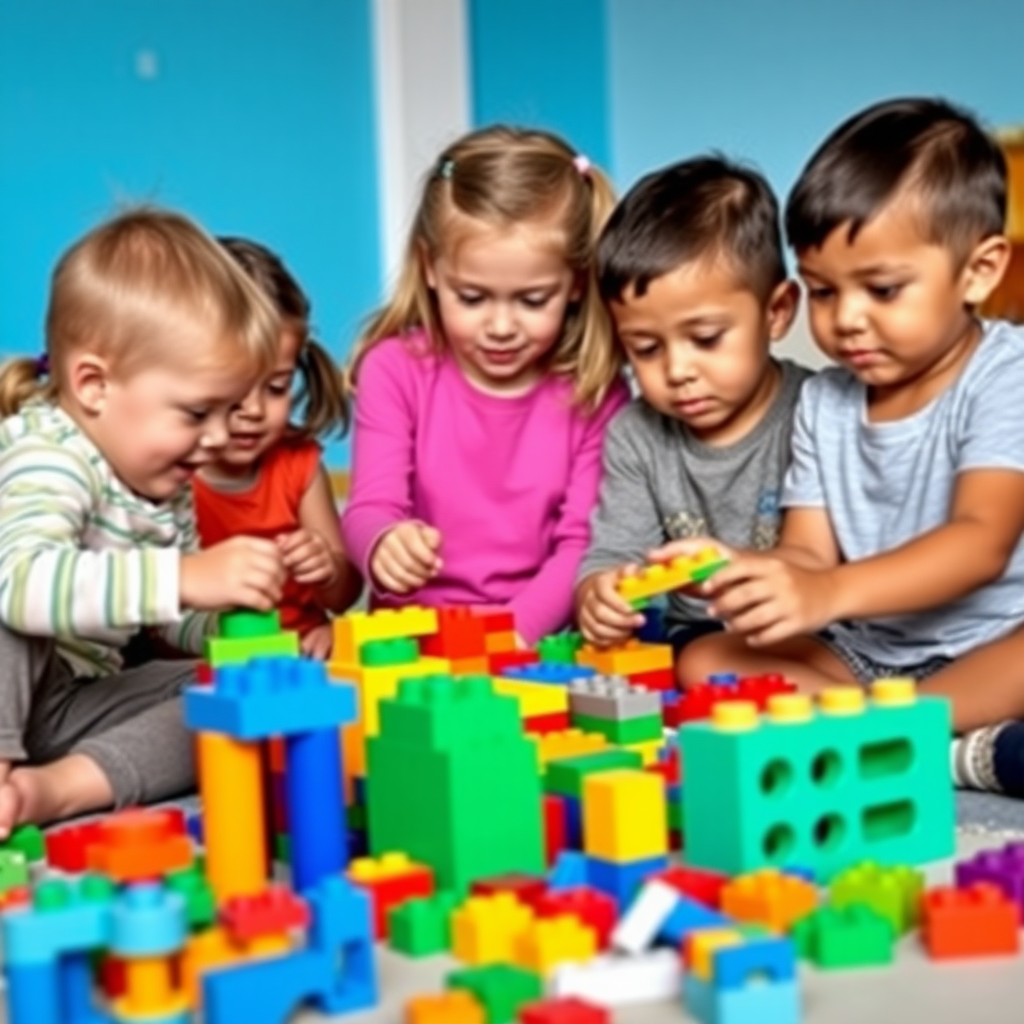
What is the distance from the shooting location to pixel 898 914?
0.87m

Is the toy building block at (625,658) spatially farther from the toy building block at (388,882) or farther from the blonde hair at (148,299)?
the toy building block at (388,882)

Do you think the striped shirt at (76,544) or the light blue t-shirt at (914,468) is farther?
the light blue t-shirt at (914,468)

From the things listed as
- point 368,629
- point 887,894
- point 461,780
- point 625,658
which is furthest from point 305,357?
point 887,894

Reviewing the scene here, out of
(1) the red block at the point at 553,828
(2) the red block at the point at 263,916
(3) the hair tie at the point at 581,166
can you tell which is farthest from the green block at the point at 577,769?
(3) the hair tie at the point at 581,166

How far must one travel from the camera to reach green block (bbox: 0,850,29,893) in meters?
1.04

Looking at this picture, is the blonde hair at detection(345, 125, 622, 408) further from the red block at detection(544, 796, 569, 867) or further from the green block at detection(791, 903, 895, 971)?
the green block at detection(791, 903, 895, 971)

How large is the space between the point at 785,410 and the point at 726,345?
114 mm

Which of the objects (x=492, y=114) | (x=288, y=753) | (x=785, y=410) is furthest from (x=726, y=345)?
(x=492, y=114)

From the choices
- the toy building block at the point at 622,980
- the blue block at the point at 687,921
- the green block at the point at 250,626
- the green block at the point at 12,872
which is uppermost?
the green block at the point at 250,626

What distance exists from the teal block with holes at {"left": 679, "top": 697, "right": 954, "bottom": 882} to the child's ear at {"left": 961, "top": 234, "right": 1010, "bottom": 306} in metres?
0.54

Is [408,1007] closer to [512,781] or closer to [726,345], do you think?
[512,781]

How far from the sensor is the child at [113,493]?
124 cm

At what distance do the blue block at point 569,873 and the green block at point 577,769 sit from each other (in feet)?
0.30

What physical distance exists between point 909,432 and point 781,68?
209 centimetres
